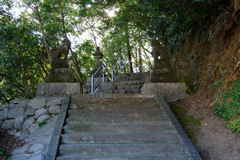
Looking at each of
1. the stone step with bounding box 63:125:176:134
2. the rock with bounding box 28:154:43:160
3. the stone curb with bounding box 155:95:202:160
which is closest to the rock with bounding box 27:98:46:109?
the stone step with bounding box 63:125:176:134

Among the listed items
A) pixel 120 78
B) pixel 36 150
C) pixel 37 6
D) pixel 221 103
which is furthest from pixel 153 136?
pixel 37 6

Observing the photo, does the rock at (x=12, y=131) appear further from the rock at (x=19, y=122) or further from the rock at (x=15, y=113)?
the rock at (x=15, y=113)

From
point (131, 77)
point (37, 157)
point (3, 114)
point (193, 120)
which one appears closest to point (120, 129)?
point (37, 157)

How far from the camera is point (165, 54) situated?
514cm

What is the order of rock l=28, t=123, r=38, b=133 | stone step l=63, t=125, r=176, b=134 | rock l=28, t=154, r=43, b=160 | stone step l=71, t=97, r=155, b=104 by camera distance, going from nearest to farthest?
rock l=28, t=154, r=43, b=160, stone step l=63, t=125, r=176, b=134, rock l=28, t=123, r=38, b=133, stone step l=71, t=97, r=155, b=104

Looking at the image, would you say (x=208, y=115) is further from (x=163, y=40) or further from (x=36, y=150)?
(x=163, y=40)

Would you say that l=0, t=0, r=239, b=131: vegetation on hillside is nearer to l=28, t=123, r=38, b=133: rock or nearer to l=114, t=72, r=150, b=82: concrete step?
l=114, t=72, r=150, b=82: concrete step

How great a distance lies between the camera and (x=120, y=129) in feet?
10.7

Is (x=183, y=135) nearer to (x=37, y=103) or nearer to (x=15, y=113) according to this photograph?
(x=37, y=103)

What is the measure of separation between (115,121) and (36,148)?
158cm

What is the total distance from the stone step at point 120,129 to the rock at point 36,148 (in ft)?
1.65

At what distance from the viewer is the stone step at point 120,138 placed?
3.00 metres

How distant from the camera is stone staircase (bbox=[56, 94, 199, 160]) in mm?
2768

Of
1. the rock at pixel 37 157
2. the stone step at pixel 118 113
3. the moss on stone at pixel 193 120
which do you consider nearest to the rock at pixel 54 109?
the stone step at pixel 118 113
